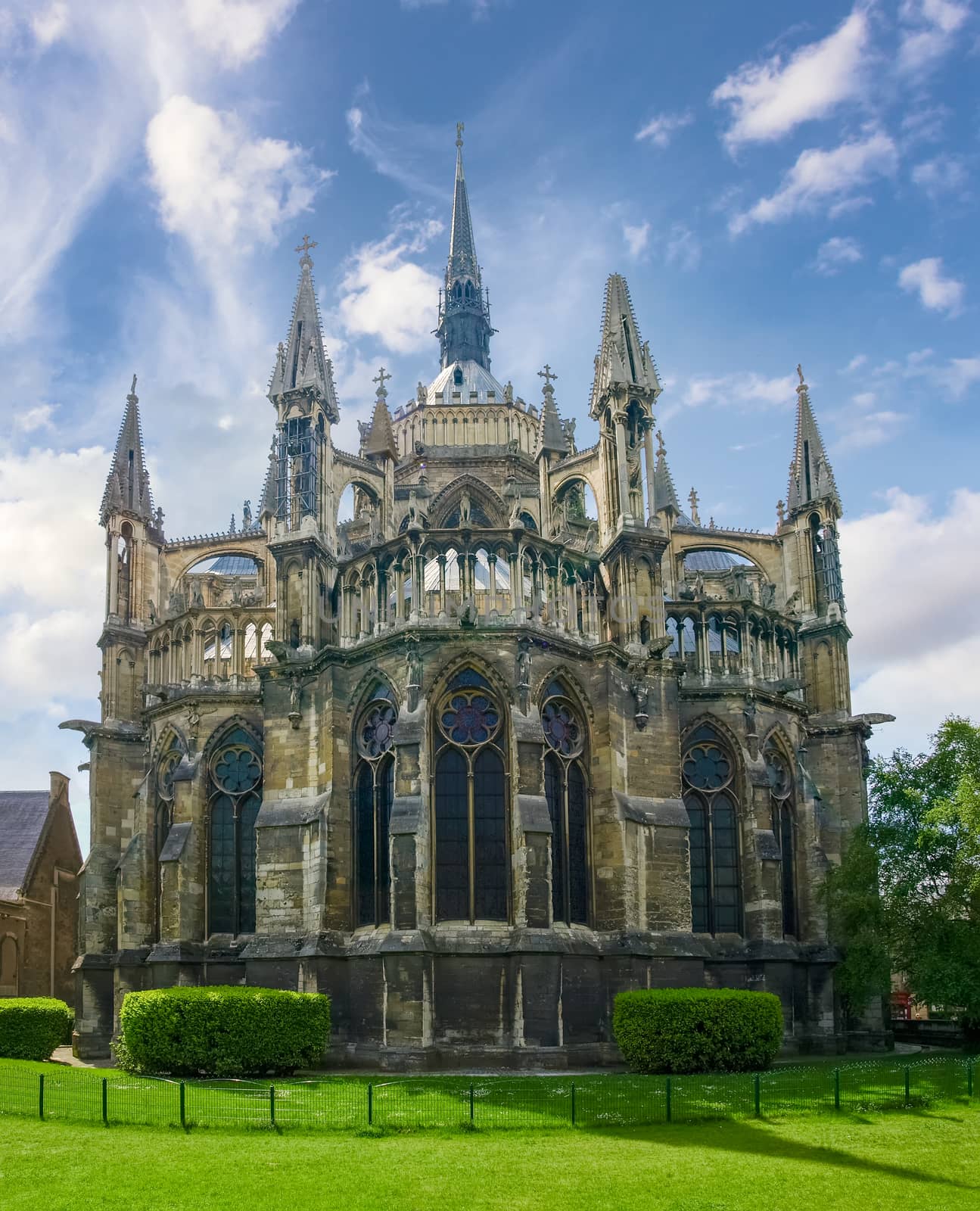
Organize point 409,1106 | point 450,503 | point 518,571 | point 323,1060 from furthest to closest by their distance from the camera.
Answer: point 450,503 < point 518,571 < point 323,1060 < point 409,1106

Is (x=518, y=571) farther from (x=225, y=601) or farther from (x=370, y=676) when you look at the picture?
(x=225, y=601)

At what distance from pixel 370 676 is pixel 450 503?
54.7 ft

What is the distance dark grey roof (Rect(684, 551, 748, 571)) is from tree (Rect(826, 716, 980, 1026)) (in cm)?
1573

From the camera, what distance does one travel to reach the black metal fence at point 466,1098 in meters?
21.4

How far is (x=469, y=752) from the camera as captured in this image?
32281 millimetres

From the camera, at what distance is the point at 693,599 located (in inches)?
1625

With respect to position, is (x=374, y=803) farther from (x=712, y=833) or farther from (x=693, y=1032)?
(x=712, y=833)

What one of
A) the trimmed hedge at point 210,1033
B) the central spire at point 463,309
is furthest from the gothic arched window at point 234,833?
the central spire at point 463,309

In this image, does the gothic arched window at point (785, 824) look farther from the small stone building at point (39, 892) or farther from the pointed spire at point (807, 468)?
the small stone building at point (39, 892)

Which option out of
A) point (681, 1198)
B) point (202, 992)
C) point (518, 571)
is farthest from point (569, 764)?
point (681, 1198)

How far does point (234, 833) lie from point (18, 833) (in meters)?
22.0

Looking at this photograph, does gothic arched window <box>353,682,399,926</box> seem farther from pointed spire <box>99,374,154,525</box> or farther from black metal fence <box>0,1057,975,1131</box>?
pointed spire <box>99,374,154,525</box>

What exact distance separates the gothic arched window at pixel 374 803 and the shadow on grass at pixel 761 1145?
11.9 m

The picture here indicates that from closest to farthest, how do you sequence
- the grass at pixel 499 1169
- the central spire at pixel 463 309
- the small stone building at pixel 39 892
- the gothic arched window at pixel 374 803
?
the grass at pixel 499 1169 → the gothic arched window at pixel 374 803 → the small stone building at pixel 39 892 → the central spire at pixel 463 309
